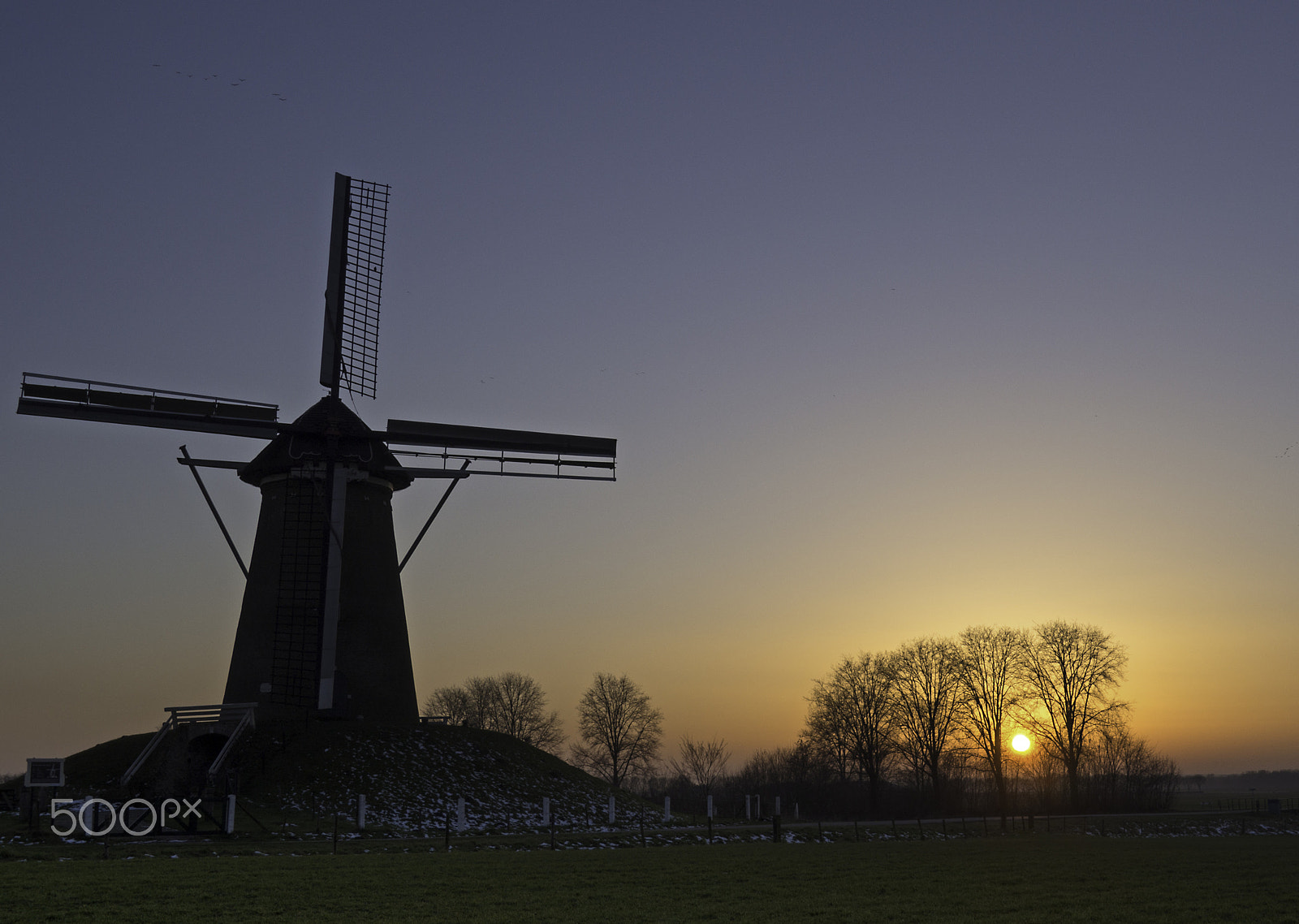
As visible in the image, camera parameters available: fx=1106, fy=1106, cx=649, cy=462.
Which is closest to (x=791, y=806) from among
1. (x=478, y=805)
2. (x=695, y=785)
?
(x=695, y=785)

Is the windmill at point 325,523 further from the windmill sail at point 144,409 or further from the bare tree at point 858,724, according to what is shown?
the bare tree at point 858,724

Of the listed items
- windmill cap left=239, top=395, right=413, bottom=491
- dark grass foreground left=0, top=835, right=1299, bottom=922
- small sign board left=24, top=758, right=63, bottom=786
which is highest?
windmill cap left=239, top=395, right=413, bottom=491

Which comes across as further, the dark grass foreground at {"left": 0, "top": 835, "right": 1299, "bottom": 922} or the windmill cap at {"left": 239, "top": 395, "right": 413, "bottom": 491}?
the windmill cap at {"left": 239, "top": 395, "right": 413, "bottom": 491}

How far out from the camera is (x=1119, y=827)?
54.8 metres

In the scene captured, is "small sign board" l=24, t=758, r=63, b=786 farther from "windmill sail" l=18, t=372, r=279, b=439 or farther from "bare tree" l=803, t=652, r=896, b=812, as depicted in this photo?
"bare tree" l=803, t=652, r=896, b=812

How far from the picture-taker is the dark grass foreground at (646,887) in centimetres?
1720

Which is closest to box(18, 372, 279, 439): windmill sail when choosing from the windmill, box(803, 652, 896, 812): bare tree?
the windmill

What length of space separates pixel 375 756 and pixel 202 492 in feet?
36.3

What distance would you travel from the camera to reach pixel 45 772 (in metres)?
29.1

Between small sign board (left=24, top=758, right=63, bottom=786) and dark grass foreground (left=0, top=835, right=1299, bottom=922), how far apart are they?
4186 mm

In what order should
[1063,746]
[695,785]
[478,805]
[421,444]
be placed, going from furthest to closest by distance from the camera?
[695,785] < [1063,746] < [421,444] < [478,805]

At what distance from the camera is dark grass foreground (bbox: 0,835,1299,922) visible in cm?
1720

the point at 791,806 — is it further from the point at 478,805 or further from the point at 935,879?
the point at 935,879

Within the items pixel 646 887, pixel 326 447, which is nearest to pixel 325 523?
pixel 326 447
